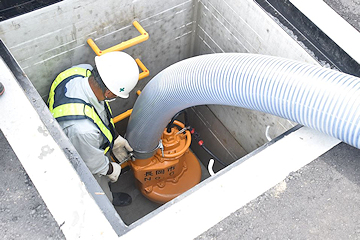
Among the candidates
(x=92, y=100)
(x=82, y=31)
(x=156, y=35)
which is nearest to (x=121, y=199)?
(x=92, y=100)

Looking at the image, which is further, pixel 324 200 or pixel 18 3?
pixel 18 3

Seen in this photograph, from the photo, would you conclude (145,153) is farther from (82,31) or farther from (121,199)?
(82,31)

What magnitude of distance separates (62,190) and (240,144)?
2422mm

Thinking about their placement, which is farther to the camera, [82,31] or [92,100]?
[82,31]

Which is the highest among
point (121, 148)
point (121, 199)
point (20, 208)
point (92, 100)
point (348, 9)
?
point (348, 9)

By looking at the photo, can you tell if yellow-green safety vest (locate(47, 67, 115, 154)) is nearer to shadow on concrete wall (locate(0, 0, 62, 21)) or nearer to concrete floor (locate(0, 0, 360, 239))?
shadow on concrete wall (locate(0, 0, 62, 21))

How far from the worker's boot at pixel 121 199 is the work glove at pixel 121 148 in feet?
2.57

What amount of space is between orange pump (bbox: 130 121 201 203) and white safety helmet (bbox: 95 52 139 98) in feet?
2.79

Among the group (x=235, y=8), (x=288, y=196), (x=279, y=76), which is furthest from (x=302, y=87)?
(x=235, y=8)

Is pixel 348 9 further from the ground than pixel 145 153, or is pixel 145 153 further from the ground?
pixel 348 9

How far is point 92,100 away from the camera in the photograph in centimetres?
299

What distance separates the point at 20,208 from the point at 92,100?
1150 mm

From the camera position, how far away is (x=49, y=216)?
198 centimetres

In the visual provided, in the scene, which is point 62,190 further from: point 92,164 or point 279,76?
point 279,76
